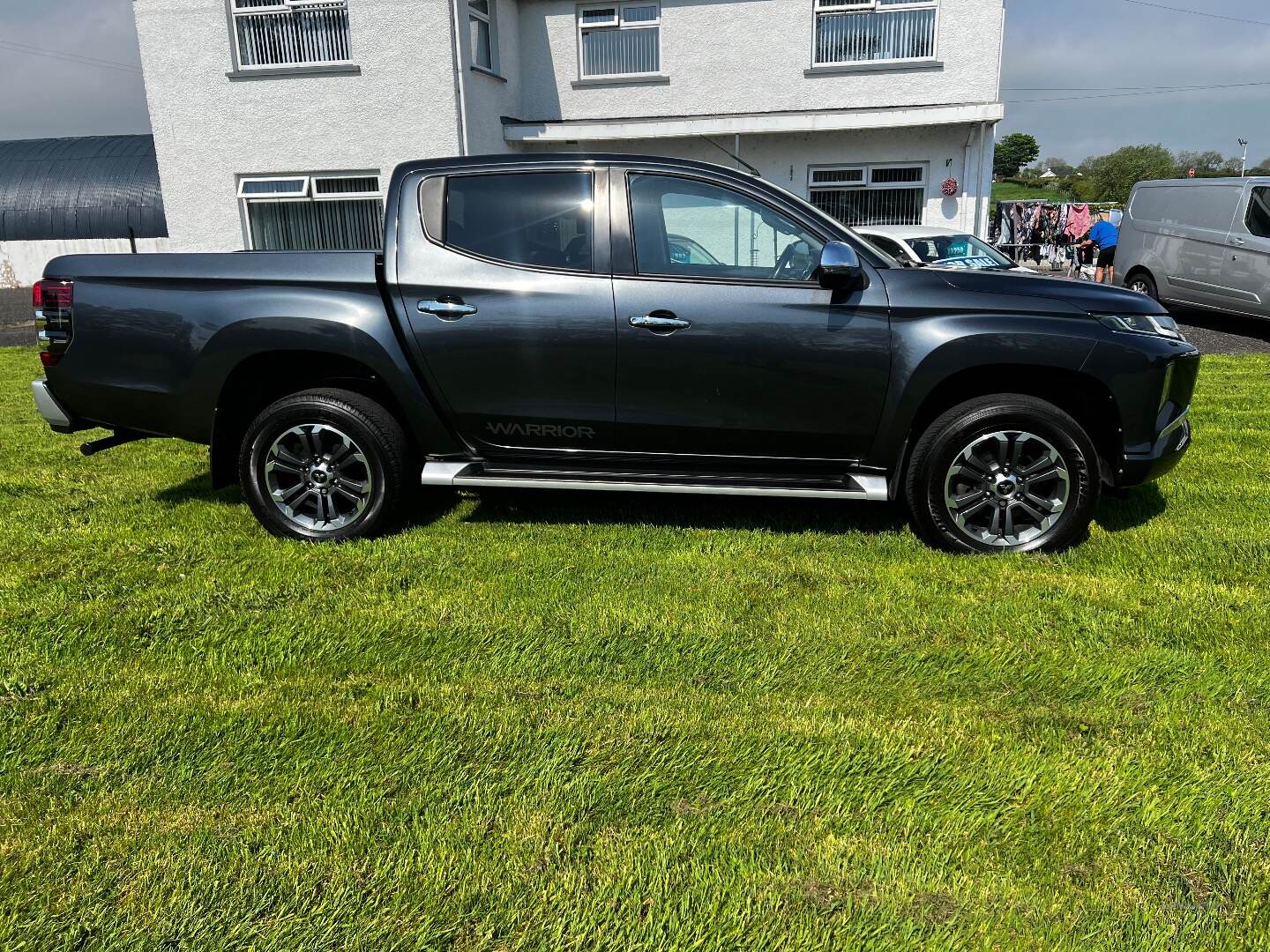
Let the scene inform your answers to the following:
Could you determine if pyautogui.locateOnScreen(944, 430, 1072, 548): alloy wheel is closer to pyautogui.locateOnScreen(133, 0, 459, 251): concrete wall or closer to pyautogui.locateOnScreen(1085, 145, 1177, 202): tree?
pyautogui.locateOnScreen(133, 0, 459, 251): concrete wall

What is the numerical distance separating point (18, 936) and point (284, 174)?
13652 mm

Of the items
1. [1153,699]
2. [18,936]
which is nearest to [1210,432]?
[1153,699]

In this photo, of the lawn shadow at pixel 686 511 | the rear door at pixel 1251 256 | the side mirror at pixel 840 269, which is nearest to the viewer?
the side mirror at pixel 840 269

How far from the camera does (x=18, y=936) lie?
2100mm

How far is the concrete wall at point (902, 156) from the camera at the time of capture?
14.6 meters

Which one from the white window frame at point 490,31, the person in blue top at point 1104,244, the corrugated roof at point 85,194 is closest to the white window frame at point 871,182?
the person in blue top at point 1104,244

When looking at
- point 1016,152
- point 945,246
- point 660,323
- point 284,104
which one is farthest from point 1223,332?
point 1016,152

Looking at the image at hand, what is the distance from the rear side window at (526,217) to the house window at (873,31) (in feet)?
38.9

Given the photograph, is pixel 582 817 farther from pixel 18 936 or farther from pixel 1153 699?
pixel 1153 699

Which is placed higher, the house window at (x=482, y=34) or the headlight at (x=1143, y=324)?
the house window at (x=482, y=34)

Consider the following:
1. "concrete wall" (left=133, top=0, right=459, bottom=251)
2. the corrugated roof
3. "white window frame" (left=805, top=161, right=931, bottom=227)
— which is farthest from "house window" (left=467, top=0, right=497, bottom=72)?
the corrugated roof

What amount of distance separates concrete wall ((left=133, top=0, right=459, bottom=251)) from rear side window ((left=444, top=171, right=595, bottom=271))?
31.9ft

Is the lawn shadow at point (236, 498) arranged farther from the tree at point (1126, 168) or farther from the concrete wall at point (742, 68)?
the tree at point (1126, 168)

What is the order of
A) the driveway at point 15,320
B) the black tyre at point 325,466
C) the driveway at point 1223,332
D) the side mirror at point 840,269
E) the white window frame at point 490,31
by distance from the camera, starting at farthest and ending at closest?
1. the driveway at point 15,320
2. the white window frame at point 490,31
3. the driveway at point 1223,332
4. the black tyre at point 325,466
5. the side mirror at point 840,269
